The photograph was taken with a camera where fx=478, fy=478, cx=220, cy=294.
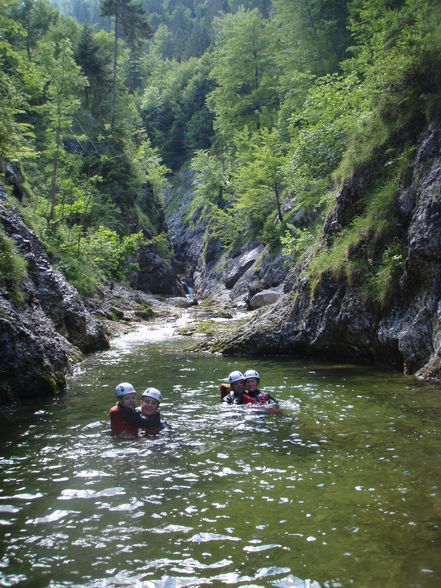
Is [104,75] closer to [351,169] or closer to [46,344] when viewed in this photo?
[351,169]

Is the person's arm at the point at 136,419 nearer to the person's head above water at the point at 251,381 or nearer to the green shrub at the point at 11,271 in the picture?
the person's head above water at the point at 251,381

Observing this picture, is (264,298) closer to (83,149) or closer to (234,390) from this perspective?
(234,390)

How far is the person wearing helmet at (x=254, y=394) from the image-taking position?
29.7 ft

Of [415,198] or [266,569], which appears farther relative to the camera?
[415,198]

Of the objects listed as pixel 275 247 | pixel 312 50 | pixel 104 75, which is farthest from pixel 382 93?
pixel 104 75

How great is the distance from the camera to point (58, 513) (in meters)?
4.75

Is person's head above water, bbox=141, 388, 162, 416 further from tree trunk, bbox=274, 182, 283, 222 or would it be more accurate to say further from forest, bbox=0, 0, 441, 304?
tree trunk, bbox=274, 182, 283, 222

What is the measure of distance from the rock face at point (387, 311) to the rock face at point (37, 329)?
5345 mm

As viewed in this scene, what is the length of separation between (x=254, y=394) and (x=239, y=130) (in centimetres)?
3838

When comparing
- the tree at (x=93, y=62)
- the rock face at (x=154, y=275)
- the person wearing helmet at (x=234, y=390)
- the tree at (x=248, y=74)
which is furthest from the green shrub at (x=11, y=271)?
the tree at (x=93, y=62)

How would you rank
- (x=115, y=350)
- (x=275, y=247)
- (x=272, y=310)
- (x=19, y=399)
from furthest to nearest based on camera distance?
(x=275, y=247) → (x=115, y=350) → (x=272, y=310) → (x=19, y=399)

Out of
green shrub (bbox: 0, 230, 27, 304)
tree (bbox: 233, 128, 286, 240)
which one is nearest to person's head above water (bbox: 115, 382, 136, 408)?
green shrub (bbox: 0, 230, 27, 304)

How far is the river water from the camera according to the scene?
3701 millimetres

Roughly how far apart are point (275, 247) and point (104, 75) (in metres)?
25.3
